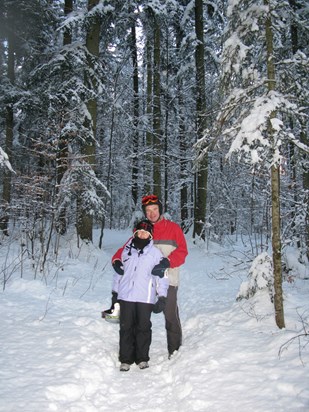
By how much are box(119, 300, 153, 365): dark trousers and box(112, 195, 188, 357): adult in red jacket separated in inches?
15.7

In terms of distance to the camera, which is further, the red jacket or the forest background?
the red jacket

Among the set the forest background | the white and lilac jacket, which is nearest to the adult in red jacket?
the white and lilac jacket

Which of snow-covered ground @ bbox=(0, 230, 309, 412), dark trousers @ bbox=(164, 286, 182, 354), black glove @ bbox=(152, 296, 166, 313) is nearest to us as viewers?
snow-covered ground @ bbox=(0, 230, 309, 412)

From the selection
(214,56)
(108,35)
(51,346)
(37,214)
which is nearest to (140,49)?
(108,35)

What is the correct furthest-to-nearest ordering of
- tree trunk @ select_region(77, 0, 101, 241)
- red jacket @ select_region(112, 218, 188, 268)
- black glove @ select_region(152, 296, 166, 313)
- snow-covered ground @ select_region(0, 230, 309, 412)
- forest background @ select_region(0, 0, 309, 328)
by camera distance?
1. tree trunk @ select_region(77, 0, 101, 241)
2. red jacket @ select_region(112, 218, 188, 268)
3. forest background @ select_region(0, 0, 309, 328)
4. black glove @ select_region(152, 296, 166, 313)
5. snow-covered ground @ select_region(0, 230, 309, 412)

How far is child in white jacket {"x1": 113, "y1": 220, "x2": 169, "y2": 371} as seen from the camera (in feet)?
15.5

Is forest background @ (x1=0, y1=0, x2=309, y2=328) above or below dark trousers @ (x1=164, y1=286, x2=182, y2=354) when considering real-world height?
above

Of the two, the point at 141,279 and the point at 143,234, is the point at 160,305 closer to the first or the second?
the point at 141,279

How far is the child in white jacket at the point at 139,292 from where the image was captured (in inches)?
186

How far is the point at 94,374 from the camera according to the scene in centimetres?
414

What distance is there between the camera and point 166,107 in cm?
1775

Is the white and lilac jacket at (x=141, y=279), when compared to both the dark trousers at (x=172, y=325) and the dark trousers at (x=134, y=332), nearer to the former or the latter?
the dark trousers at (x=134, y=332)

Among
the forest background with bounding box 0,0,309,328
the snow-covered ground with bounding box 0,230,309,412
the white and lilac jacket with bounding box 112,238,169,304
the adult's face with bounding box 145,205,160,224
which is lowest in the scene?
the snow-covered ground with bounding box 0,230,309,412

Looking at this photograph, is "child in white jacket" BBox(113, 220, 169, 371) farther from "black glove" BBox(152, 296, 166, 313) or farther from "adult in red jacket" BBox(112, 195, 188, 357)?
"adult in red jacket" BBox(112, 195, 188, 357)
